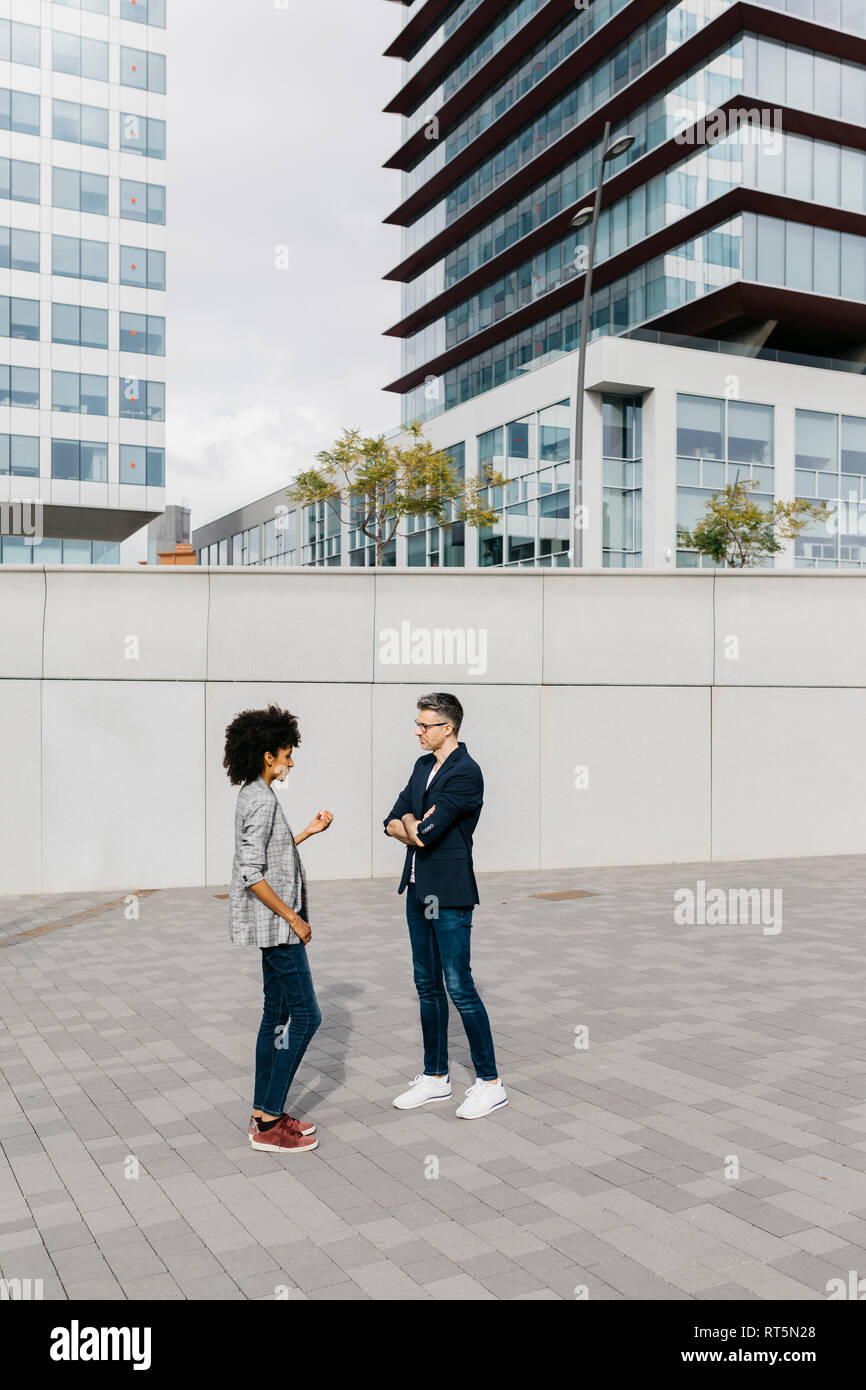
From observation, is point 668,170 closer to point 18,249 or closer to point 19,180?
point 18,249

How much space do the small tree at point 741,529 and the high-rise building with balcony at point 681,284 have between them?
50.6 inches

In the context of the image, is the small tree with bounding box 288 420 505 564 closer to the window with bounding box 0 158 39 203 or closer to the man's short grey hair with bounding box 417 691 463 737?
the window with bounding box 0 158 39 203

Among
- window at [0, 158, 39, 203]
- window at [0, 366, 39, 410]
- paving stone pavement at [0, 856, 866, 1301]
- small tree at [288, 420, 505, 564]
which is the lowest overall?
paving stone pavement at [0, 856, 866, 1301]

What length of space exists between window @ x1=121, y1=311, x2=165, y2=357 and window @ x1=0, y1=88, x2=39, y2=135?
7.93 m

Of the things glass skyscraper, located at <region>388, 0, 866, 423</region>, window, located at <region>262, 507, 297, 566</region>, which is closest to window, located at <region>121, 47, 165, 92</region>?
glass skyscraper, located at <region>388, 0, 866, 423</region>

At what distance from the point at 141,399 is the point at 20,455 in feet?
18.3

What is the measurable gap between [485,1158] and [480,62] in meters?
54.8

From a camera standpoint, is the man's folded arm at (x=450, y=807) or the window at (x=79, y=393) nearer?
the man's folded arm at (x=450, y=807)

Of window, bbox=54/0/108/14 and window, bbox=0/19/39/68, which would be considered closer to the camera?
window, bbox=0/19/39/68

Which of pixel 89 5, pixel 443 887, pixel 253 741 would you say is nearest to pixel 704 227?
pixel 89 5

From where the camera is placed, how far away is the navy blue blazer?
505 cm

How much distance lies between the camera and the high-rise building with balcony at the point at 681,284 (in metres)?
33.1

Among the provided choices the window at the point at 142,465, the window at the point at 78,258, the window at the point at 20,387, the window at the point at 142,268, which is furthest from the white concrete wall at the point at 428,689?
A: the window at the point at 142,268

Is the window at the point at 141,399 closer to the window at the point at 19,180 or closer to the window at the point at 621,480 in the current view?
the window at the point at 19,180
